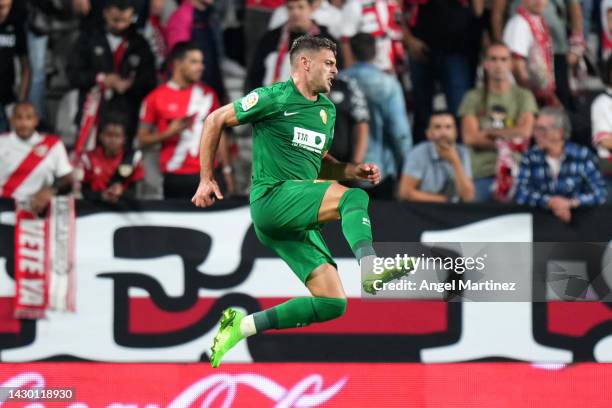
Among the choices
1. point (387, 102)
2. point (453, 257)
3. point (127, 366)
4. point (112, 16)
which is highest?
point (112, 16)

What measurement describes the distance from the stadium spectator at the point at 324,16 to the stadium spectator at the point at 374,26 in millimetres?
48

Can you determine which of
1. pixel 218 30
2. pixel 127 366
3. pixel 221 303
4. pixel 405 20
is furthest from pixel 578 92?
pixel 127 366

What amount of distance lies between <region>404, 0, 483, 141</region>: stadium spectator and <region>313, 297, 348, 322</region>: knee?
14.5 feet

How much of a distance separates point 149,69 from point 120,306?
7.96 ft

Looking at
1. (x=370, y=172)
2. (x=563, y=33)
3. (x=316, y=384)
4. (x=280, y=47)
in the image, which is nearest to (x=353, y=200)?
(x=370, y=172)

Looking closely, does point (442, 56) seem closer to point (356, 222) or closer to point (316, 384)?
point (316, 384)


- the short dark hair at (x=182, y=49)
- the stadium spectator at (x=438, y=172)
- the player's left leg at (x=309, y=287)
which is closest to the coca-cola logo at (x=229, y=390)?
the player's left leg at (x=309, y=287)

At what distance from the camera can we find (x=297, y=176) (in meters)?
7.97

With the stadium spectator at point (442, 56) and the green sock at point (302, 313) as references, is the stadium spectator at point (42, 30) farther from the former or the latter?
the green sock at point (302, 313)

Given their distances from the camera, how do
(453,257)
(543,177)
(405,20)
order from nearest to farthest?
1. (453,257)
2. (543,177)
3. (405,20)

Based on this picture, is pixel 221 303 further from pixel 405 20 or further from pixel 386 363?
pixel 405 20

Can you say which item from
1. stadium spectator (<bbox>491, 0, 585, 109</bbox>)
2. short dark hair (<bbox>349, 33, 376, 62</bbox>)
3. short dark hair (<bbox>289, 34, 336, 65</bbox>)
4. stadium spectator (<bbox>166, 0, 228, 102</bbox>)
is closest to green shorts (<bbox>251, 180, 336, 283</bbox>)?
short dark hair (<bbox>289, 34, 336, 65</bbox>)

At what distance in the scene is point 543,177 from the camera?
1075cm

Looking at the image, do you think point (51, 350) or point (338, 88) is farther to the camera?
point (338, 88)
